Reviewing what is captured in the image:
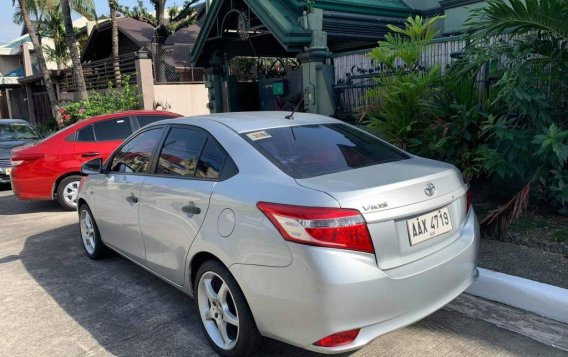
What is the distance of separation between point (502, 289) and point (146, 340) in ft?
9.01

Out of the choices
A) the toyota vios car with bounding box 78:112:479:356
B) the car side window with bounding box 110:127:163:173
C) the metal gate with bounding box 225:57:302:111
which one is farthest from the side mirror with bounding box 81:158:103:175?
the metal gate with bounding box 225:57:302:111

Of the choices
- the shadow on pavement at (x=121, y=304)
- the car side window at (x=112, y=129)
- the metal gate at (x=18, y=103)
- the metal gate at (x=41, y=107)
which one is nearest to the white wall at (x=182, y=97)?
the car side window at (x=112, y=129)

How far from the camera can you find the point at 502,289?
380 cm

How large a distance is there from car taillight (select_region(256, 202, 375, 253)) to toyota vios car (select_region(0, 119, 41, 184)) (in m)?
9.56

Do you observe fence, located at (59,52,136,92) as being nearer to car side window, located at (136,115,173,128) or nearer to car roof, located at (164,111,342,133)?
car side window, located at (136,115,173,128)

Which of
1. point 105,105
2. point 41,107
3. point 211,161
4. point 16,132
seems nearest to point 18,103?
point 41,107

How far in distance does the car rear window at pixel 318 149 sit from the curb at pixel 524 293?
126cm

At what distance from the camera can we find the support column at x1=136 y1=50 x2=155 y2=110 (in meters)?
15.5

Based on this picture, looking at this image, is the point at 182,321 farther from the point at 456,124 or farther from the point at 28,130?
the point at 28,130

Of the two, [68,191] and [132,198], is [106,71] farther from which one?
[132,198]

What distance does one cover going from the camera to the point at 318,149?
345 cm

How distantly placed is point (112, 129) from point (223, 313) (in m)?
6.11

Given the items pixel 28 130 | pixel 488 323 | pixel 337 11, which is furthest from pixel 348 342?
pixel 28 130

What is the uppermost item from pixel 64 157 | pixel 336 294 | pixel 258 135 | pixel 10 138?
pixel 258 135
